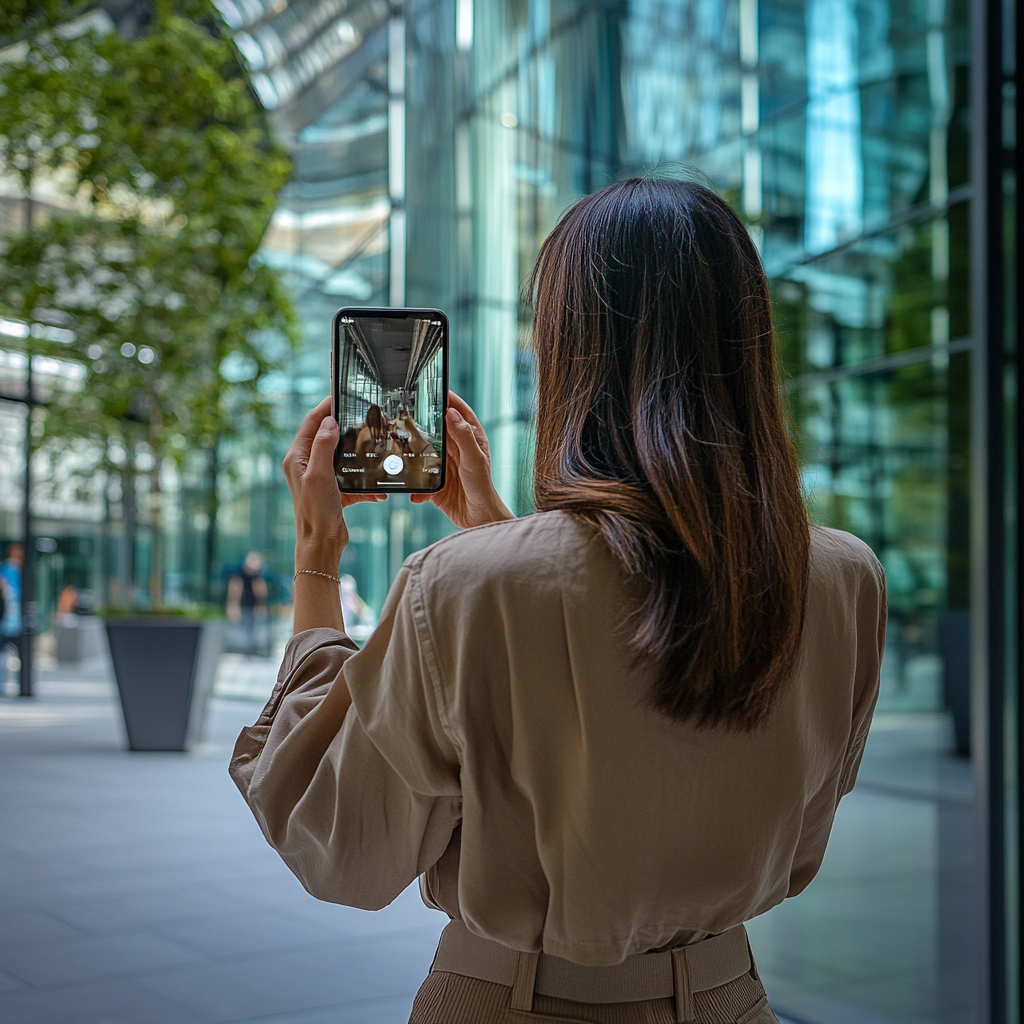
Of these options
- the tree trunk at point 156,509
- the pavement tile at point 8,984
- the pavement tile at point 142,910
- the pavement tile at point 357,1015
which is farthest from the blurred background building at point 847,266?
the pavement tile at point 8,984

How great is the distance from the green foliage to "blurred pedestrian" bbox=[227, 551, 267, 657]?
625cm

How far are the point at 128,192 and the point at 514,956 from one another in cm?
1053

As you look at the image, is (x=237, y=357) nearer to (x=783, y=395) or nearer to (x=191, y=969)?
→ (x=191, y=969)

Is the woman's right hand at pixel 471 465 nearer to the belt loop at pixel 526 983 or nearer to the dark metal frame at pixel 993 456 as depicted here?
the belt loop at pixel 526 983

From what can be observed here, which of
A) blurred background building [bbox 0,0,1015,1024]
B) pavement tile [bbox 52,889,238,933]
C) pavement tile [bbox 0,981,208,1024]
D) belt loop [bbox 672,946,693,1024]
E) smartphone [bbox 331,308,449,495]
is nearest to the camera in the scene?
belt loop [bbox 672,946,693,1024]

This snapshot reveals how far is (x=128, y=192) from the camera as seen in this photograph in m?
10.4

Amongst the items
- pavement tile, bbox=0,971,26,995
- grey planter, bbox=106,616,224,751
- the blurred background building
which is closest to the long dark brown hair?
the blurred background building

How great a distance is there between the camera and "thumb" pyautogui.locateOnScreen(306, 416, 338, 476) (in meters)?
1.28

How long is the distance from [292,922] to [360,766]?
4280 mm

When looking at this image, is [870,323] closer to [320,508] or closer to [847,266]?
[847,266]

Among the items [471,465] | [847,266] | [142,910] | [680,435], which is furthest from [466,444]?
[847,266]

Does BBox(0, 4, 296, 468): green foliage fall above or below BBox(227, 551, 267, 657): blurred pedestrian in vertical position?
above

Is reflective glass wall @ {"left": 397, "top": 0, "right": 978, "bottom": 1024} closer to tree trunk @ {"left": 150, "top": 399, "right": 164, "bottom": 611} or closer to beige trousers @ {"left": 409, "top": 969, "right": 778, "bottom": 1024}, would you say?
beige trousers @ {"left": 409, "top": 969, "right": 778, "bottom": 1024}

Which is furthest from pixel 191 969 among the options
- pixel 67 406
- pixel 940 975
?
pixel 67 406
